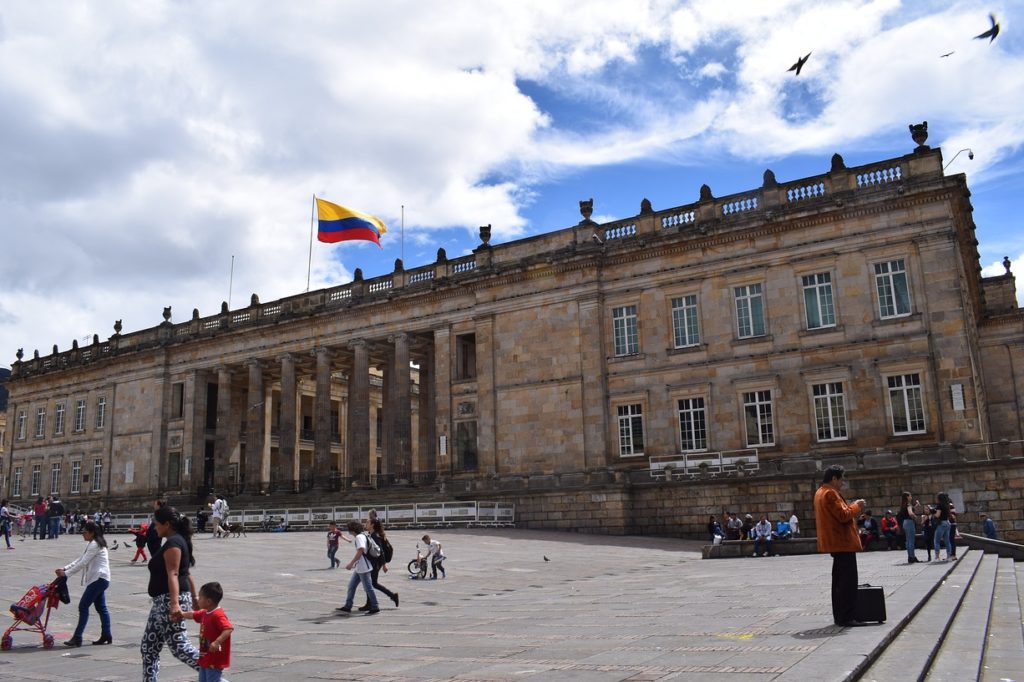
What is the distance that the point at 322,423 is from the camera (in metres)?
45.0

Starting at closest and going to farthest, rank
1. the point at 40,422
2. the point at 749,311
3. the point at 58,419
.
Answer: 1. the point at 749,311
2. the point at 58,419
3. the point at 40,422

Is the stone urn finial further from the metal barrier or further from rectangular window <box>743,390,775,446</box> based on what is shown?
the metal barrier

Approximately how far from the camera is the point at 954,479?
2759cm

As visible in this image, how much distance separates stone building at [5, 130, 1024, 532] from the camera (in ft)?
100

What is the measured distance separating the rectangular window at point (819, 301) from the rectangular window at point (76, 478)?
4646 cm

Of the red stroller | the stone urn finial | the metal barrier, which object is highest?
the stone urn finial

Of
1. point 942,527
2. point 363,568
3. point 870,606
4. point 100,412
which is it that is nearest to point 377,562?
point 363,568

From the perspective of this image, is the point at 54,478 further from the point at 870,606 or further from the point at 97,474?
the point at 870,606

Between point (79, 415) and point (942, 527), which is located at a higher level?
point (79, 415)

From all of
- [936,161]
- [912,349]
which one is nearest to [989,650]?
[912,349]

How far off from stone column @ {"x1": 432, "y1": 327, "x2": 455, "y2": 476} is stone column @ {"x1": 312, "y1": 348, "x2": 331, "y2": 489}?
6992mm

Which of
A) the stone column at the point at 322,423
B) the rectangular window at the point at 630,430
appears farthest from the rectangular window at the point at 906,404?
the stone column at the point at 322,423

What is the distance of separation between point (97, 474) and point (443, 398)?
27.9m

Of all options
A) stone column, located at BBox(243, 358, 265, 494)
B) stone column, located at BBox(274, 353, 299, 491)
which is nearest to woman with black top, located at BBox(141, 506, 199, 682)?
stone column, located at BBox(274, 353, 299, 491)
